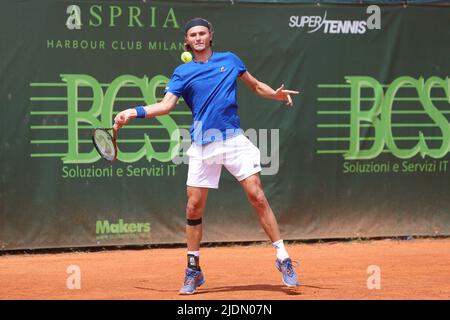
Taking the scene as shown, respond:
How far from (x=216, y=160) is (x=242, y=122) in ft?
9.23

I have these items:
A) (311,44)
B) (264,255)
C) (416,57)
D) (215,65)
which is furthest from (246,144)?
(416,57)

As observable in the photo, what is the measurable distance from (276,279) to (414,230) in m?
2.99

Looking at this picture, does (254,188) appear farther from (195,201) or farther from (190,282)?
(190,282)

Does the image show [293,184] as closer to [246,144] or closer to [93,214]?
[93,214]

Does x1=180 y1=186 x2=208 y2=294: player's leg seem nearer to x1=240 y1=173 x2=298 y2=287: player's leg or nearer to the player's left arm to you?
x1=240 y1=173 x2=298 y2=287: player's leg

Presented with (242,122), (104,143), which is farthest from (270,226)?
(242,122)

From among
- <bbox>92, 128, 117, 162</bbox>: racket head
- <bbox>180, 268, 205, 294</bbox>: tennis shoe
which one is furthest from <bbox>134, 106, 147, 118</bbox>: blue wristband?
<bbox>180, 268, 205, 294</bbox>: tennis shoe

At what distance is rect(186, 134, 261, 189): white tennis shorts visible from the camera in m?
6.24

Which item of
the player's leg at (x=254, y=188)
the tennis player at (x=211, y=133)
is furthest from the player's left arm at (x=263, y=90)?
the player's leg at (x=254, y=188)

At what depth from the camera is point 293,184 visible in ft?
30.3

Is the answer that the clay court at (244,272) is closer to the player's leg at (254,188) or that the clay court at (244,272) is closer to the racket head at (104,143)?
the player's leg at (254,188)

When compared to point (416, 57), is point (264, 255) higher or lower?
lower

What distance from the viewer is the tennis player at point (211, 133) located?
6203 millimetres

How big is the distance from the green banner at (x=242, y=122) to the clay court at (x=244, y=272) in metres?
0.26
